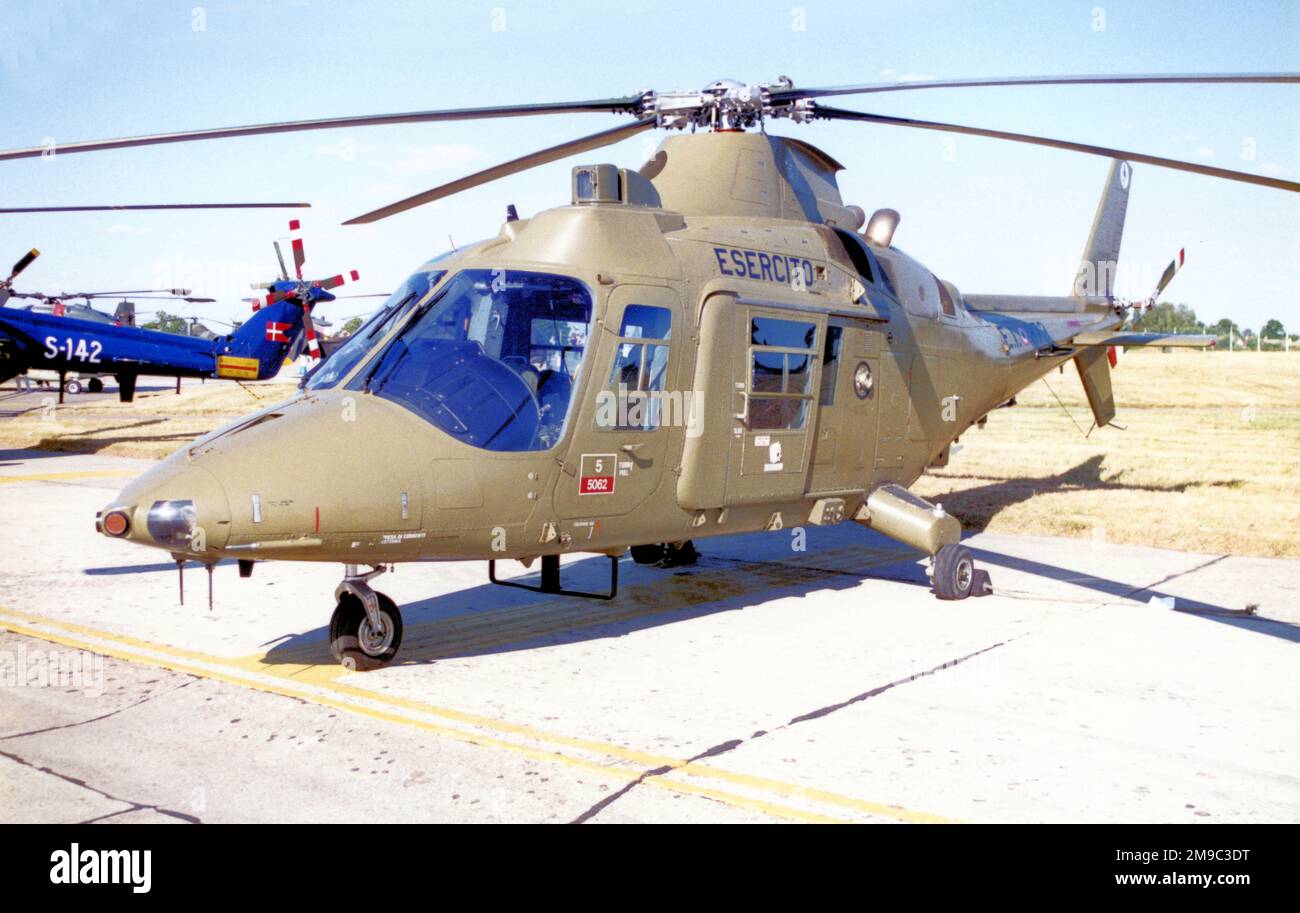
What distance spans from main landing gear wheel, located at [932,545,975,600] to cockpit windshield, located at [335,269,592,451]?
4.29 metres

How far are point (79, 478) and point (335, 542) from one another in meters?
15.2

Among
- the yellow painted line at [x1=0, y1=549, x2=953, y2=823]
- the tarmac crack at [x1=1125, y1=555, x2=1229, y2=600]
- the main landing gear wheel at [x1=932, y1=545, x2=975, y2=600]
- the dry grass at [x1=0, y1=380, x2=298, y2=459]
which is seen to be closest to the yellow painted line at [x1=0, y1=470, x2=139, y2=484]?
the dry grass at [x1=0, y1=380, x2=298, y2=459]

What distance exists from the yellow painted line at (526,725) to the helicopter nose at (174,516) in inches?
51.9

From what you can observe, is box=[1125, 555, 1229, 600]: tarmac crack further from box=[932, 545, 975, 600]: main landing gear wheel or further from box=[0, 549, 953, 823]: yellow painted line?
box=[0, 549, 953, 823]: yellow painted line

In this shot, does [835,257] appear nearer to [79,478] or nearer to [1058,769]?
[1058,769]

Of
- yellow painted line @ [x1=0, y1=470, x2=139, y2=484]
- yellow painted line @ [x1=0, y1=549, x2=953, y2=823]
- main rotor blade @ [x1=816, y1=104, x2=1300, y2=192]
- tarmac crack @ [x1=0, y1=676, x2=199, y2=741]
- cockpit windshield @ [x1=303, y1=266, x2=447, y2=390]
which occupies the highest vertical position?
main rotor blade @ [x1=816, y1=104, x2=1300, y2=192]

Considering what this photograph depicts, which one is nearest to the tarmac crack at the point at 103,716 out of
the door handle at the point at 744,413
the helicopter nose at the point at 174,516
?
the helicopter nose at the point at 174,516

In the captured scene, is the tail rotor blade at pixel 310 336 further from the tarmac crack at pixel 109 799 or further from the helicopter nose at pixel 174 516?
the tarmac crack at pixel 109 799

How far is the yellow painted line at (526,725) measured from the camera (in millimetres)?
5129

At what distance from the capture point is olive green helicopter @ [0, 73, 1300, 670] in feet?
21.5

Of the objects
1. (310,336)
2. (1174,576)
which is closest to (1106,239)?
(1174,576)
